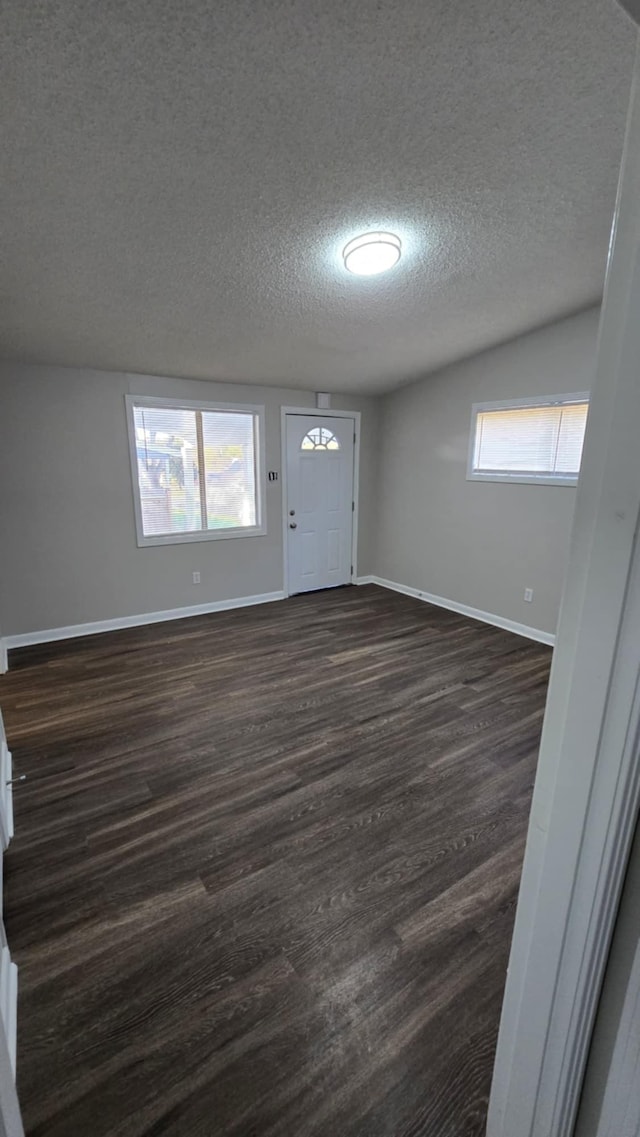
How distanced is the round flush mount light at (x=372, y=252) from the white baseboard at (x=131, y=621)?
3.23m

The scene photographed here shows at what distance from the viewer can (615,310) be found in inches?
21.4

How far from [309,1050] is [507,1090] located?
62cm

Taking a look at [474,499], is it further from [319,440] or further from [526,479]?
[319,440]

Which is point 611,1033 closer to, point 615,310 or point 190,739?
point 615,310

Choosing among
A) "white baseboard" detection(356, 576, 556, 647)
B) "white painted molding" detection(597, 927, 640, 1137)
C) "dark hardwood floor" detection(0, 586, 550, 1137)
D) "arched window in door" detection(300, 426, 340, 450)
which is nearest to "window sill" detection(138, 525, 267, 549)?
"arched window in door" detection(300, 426, 340, 450)

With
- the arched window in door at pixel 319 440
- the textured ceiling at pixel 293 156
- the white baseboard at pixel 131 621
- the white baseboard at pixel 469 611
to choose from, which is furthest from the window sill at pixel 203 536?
the textured ceiling at pixel 293 156

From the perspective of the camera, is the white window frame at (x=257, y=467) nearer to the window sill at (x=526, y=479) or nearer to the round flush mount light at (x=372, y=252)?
the window sill at (x=526, y=479)

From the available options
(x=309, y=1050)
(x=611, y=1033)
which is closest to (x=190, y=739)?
(x=309, y=1050)

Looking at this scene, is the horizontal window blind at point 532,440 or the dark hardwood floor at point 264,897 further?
the horizontal window blind at point 532,440

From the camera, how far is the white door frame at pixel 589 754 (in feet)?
1.76

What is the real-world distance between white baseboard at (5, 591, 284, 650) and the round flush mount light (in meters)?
3.23

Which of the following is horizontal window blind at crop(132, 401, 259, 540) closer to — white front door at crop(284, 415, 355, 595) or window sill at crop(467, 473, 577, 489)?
white front door at crop(284, 415, 355, 595)

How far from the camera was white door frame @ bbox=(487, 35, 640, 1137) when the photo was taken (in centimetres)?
54

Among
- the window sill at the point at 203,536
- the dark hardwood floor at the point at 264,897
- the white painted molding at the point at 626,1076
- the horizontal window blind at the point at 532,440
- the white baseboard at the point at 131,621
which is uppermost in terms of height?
the horizontal window blind at the point at 532,440
